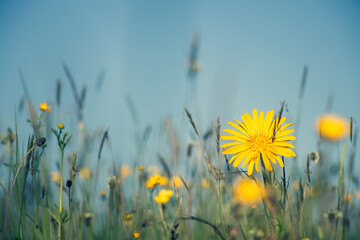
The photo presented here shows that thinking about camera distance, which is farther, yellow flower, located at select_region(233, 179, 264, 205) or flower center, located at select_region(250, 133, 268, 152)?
Answer: flower center, located at select_region(250, 133, 268, 152)

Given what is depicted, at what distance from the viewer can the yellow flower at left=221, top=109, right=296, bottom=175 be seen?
1.52 meters

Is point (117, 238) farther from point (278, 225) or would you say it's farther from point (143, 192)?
point (278, 225)

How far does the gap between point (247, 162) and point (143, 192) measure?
0.89 meters

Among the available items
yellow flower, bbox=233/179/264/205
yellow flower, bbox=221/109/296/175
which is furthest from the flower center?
yellow flower, bbox=233/179/264/205

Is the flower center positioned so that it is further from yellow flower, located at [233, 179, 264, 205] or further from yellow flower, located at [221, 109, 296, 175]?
yellow flower, located at [233, 179, 264, 205]

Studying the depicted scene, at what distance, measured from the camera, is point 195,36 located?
2719 mm

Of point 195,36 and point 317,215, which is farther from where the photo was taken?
point 195,36

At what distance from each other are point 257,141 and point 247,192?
0.34 metres

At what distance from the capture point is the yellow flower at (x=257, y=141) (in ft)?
4.98

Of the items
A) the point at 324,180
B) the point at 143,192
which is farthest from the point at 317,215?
the point at 143,192

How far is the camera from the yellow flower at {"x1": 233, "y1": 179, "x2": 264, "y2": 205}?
4.81ft

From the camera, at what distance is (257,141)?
1.62 m

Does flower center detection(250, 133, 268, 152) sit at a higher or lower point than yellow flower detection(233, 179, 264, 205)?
higher

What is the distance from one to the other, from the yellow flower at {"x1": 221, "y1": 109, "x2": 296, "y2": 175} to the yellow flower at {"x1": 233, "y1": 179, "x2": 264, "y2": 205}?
Answer: 9 cm
